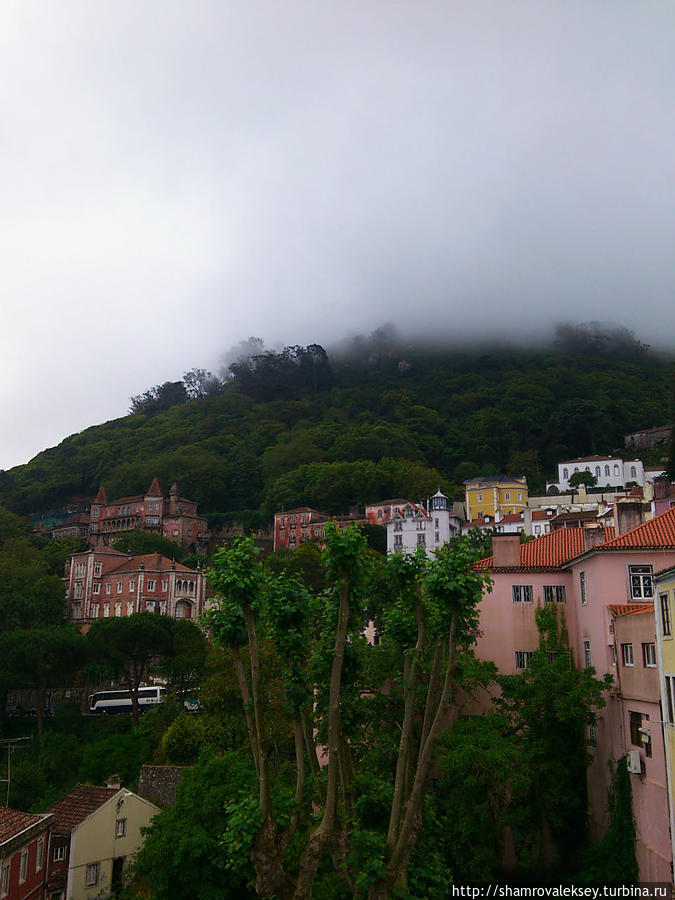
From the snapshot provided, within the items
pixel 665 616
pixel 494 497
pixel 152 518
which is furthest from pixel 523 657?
pixel 152 518

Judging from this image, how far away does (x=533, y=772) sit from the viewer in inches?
1019

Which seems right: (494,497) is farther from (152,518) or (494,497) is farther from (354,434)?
(152,518)

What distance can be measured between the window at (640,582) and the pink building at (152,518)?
92.6 m

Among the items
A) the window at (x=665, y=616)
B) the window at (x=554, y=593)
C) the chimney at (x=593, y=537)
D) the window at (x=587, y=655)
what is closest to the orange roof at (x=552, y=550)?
the chimney at (x=593, y=537)

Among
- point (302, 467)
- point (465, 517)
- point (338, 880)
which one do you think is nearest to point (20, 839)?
point (338, 880)

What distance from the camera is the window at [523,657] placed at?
102 ft

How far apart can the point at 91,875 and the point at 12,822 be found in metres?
5.66

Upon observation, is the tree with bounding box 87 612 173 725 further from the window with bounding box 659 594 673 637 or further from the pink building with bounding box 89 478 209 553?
the pink building with bounding box 89 478 209 553

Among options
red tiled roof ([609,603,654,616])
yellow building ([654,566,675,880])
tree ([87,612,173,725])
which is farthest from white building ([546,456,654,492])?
yellow building ([654,566,675,880])

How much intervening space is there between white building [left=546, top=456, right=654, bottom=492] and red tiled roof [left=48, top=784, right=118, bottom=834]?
88.8 m

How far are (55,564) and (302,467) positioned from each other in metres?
43.9

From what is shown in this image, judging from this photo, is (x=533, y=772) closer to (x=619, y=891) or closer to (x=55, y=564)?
(x=619, y=891)

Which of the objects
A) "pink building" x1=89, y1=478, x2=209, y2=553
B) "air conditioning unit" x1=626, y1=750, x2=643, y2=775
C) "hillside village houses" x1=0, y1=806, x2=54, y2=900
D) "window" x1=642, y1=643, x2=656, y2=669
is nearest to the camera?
"air conditioning unit" x1=626, y1=750, x2=643, y2=775

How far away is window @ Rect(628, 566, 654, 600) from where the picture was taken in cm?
2747
